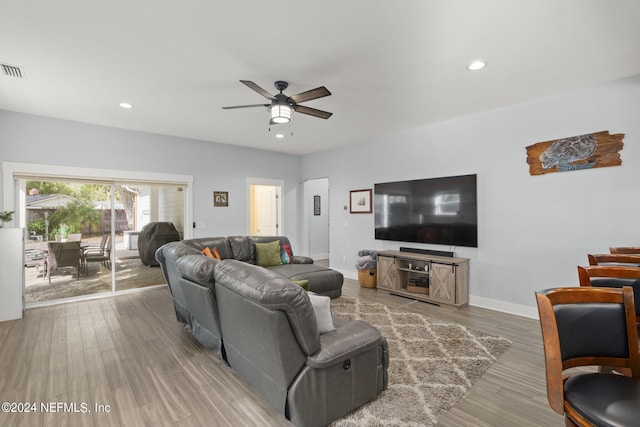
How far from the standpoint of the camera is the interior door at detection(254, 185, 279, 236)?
7.42 metres

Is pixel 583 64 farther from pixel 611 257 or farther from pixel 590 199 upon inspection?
pixel 611 257

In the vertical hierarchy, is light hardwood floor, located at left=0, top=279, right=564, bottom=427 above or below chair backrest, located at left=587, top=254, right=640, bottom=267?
below

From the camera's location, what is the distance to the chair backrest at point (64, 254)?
183 inches

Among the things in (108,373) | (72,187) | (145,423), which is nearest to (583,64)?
(145,423)

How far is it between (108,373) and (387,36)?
3.70m

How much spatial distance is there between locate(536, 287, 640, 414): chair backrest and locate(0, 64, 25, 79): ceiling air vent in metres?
4.63

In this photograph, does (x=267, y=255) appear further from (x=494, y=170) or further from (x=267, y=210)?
(x=494, y=170)

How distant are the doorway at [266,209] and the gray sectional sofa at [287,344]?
4.67 metres

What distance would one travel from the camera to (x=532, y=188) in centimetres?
390

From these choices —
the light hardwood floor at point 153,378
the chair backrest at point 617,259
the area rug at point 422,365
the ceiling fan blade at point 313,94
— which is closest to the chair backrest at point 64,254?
the light hardwood floor at point 153,378

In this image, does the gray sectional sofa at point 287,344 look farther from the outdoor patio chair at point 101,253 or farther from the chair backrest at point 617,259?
the outdoor patio chair at point 101,253

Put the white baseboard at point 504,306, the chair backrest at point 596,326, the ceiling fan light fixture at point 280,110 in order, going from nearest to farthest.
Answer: the chair backrest at point 596,326 < the ceiling fan light fixture at point 280,110 < the white baseboard at point 504,306

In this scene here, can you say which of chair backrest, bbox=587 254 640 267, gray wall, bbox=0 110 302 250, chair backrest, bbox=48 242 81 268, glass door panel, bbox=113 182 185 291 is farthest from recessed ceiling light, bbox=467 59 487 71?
chair backrest, bbox=48 242 81 268

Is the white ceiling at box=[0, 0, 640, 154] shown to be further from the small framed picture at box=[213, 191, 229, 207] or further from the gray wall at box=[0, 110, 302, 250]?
the small framed picture at box=[213, 191, 229, 207]
